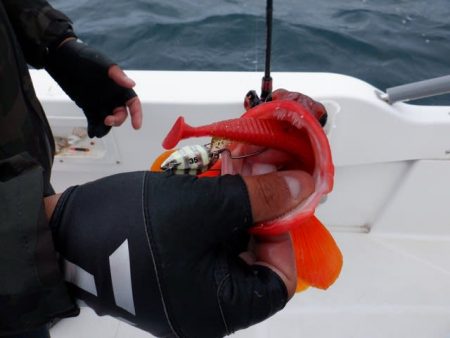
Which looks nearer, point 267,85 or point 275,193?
point 275,193

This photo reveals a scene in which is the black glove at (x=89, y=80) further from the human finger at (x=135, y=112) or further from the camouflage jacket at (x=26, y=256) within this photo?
the camouflage jacket at (x=26, y=256)

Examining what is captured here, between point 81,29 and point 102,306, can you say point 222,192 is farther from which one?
point 81,29

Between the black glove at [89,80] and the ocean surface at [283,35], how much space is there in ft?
8.07

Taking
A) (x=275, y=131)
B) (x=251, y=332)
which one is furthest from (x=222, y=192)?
(x=251, y=332)

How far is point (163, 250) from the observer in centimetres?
75

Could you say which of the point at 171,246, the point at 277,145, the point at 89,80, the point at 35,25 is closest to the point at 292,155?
the point at 277,145

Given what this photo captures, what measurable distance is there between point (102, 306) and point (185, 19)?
4.43 meters

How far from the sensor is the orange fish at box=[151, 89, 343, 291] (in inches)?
34.4

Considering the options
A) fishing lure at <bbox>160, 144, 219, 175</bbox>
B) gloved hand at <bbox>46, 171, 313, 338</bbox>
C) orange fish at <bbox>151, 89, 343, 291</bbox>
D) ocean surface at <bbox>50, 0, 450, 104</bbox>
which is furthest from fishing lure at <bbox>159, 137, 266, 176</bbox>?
ocean surface at <bbox>50, 0, 450, 104</bbox>

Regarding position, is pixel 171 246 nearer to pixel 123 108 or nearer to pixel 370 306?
pixel 123 108

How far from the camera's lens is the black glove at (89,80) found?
1.51m

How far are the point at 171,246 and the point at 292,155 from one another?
43 cm

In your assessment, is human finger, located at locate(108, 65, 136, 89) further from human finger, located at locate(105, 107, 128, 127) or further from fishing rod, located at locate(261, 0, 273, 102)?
fishing rod, located at locate(261, 0, 273, 102)

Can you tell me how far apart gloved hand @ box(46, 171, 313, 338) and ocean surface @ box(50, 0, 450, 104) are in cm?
328
